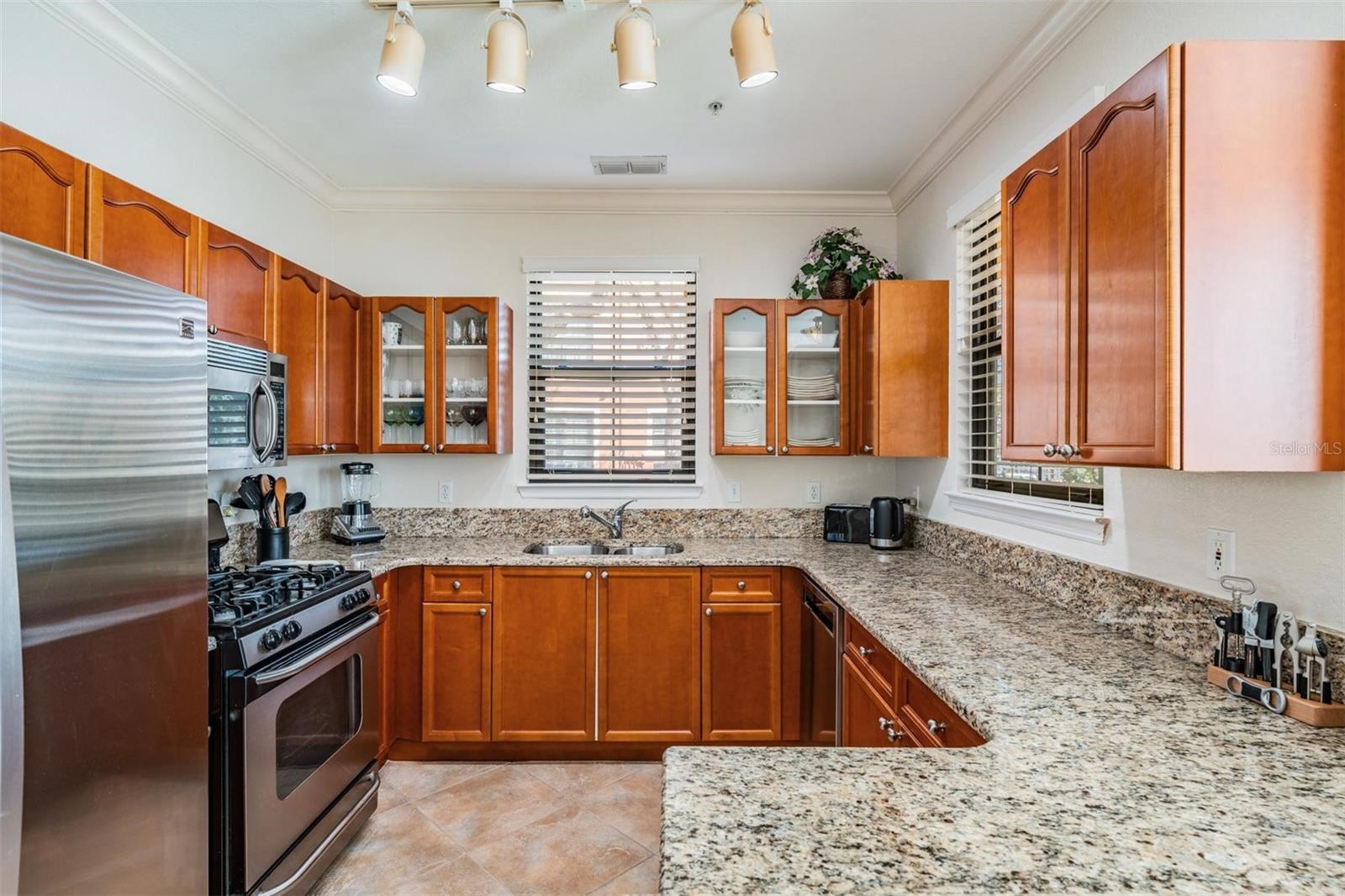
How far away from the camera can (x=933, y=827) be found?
0.88 m

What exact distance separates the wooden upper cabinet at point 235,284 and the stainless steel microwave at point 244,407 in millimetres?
95

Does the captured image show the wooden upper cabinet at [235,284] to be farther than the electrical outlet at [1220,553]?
Yes

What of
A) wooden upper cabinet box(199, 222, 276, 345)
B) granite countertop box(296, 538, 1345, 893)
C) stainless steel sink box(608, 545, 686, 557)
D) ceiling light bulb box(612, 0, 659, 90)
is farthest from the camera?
stainless steel sink box(608, 545, 686, 557)

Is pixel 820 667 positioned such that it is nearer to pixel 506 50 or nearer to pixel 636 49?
pixel 636 49

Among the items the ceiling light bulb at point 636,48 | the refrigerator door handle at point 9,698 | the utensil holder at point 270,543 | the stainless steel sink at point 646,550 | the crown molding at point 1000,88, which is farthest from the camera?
the stainless steel sink at point 646,550

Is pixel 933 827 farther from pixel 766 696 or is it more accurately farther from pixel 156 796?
pixel 766 696

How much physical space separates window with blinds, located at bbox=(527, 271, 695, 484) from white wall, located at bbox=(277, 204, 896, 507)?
76mm

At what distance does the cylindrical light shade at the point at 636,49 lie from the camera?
6.04 ft

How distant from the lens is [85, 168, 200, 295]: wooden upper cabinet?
1.72m

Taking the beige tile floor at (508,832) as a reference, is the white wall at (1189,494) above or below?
above

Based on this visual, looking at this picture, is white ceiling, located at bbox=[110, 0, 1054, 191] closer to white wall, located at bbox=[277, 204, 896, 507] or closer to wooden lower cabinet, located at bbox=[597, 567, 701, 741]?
white wall, located at bbox=[277, 204, 896, 507]

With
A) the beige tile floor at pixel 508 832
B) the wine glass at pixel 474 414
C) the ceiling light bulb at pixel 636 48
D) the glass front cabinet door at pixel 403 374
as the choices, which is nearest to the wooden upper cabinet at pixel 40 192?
the ceiling light bulb at pixel 636 48

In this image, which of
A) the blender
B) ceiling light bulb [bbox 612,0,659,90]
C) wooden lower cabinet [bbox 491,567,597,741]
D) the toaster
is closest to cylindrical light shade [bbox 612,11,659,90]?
ceiling light bulb [bbox 612,0,659,90]

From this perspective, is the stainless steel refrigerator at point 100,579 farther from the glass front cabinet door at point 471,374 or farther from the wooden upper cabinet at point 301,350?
the glass front cabinet door at point 471,374
